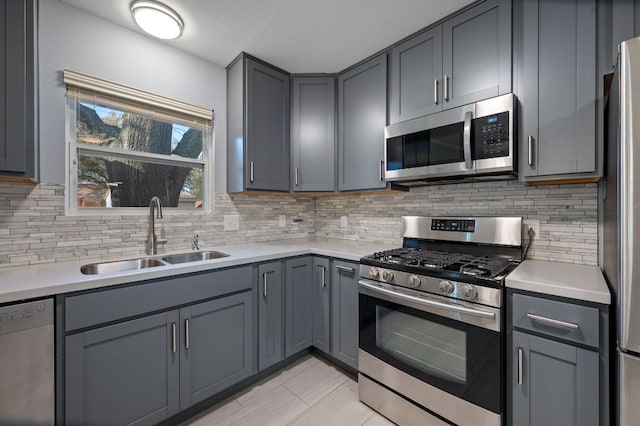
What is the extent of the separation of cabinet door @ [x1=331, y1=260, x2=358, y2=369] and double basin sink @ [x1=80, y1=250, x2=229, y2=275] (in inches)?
34.3

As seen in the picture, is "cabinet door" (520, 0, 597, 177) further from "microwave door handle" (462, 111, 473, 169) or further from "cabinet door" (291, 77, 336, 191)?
"cabinet door" (291, 77, 336, 191)

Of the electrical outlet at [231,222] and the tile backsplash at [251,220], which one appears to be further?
the electrical outlet at [231,222]

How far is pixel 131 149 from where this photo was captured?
6.54ft

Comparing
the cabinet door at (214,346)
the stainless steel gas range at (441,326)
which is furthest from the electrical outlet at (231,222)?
the stainless steel gas range at (441,326)

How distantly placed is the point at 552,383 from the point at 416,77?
1874mm

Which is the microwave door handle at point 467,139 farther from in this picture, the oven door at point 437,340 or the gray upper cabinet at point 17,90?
the gray upper cabinet at point 17,90

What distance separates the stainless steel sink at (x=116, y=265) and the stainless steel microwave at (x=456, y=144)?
1.78 meters

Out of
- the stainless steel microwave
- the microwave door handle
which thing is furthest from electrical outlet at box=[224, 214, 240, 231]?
the microwave door handle

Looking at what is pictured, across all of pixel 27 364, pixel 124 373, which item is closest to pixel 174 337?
pixel 124 373

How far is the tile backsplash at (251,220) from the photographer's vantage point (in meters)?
1.51

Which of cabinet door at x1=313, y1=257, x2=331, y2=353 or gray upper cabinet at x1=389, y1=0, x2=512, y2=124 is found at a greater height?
gray upper cabinet at x1=389, y1=0, x2=512, y2=124

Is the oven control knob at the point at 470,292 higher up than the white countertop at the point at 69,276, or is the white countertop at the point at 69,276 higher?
the white countertop at the point at 69,276

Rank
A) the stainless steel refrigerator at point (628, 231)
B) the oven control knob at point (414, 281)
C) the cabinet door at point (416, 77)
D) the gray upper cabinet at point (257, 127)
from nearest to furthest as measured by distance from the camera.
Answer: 1. the stainless steel refrigerator at point (628, 231)
2. the oven control knob at point (414, 281)
3. the cabinet door at point (416, 77)
4. the gray upper cabinet at point (257, 127)

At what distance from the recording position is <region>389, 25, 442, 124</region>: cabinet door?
1.81m
